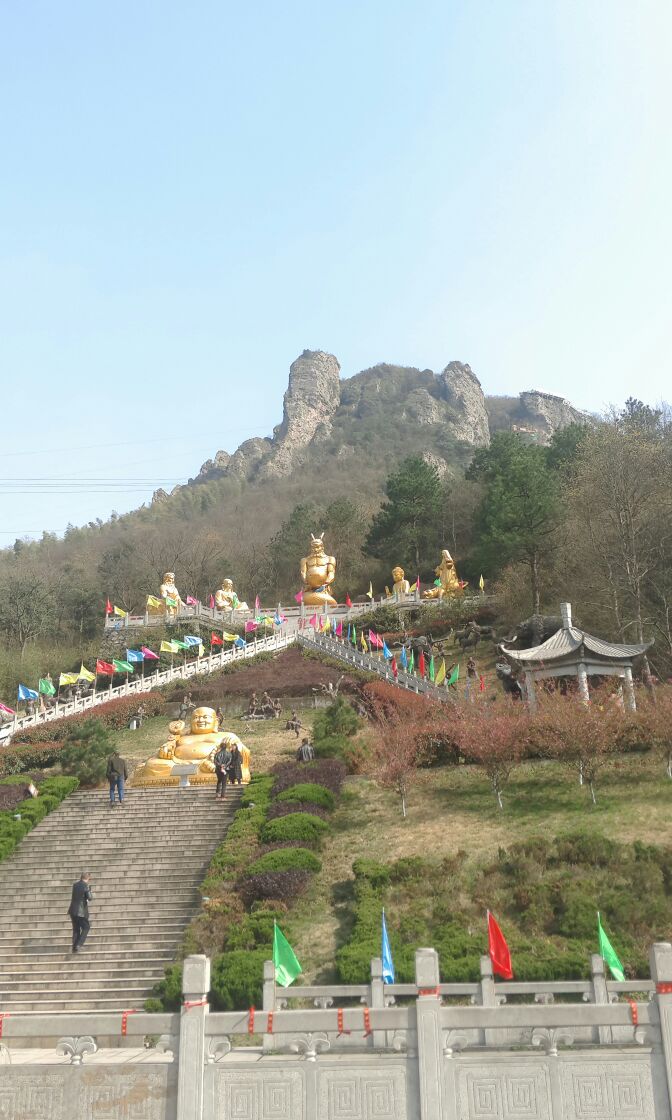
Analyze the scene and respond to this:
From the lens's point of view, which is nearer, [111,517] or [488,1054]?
[488,1054]

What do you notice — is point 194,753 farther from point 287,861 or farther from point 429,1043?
point 429,1043

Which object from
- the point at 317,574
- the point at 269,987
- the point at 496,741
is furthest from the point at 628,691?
the point at 317,574

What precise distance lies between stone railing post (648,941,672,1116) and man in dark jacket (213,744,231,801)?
14.2m

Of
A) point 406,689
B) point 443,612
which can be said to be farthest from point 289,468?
point 406,689

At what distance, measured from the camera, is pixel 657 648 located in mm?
30719

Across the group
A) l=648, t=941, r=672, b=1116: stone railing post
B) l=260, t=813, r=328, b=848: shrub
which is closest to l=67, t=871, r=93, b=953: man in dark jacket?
l=260, t=813, r=328, b=848: shrub

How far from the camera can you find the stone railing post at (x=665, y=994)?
6934mm

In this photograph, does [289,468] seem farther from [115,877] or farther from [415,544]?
[115,877]

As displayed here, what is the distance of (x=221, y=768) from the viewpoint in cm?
2030

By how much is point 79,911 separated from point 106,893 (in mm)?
2363

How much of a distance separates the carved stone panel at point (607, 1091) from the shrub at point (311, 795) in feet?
37.7

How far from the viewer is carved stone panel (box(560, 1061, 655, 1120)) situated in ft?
22.5

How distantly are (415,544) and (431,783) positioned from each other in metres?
37.1

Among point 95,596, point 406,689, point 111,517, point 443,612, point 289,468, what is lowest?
point 406,689
